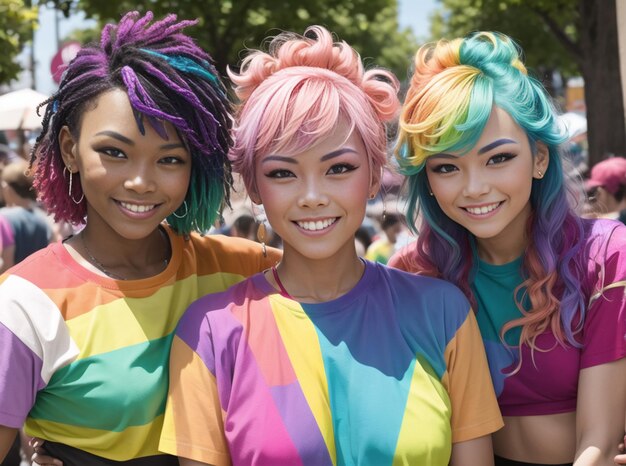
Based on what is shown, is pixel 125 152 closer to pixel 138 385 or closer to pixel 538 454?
pixel 138 385

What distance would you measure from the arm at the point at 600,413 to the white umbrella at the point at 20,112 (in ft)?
22.4

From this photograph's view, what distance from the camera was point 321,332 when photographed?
A: 2459mm

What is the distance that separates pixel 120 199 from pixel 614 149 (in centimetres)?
980

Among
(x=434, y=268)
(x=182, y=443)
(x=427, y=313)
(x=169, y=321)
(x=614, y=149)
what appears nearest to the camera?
(x=182, y=443)

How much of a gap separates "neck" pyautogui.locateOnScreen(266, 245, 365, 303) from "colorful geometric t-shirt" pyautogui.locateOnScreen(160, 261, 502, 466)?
0.06 metres

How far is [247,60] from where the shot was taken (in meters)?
2.69

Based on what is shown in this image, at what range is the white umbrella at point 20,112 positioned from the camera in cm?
840

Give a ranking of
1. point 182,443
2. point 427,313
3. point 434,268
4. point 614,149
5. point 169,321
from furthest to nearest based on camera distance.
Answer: point 614,149 → point 434,268 → point 169,321 → point 427,313 → point 182,443

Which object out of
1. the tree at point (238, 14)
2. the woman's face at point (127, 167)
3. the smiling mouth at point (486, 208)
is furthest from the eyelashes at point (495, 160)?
the tree at point (238, 14)

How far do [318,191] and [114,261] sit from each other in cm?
76

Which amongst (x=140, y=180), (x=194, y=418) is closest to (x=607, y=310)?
(x=194, y=418)

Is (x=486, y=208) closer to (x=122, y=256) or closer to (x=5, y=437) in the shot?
(x=122, y=256)

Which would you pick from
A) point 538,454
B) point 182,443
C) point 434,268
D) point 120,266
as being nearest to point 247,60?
point 120,266

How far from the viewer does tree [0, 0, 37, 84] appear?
7746 millimetres
